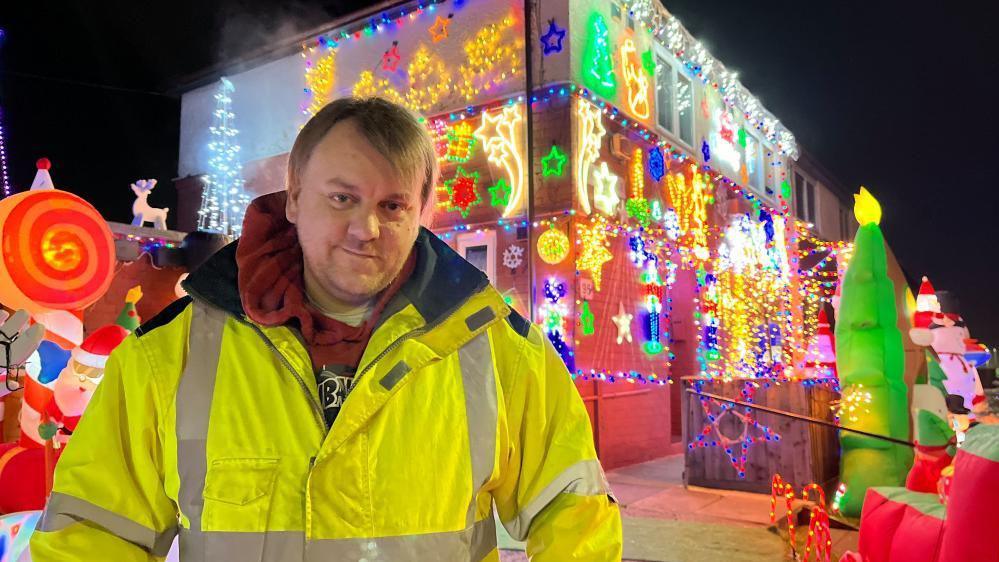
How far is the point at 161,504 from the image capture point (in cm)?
153

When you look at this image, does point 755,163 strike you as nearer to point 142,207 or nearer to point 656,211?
point 656,211

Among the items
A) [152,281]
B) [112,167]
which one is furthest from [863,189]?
[112,167]

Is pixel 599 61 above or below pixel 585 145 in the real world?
above

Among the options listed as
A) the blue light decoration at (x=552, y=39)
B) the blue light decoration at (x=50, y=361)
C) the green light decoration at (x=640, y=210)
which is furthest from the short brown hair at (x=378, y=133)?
the green light decoration at (x=640, y=210)

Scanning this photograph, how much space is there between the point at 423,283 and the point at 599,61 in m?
9.25

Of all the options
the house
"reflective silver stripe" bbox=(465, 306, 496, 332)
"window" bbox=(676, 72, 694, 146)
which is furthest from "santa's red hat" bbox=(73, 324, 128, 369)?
"window" bbox=(676, 72, 694, 146)

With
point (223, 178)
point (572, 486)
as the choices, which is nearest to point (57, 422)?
point (572, 486)

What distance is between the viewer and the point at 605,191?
399 inches

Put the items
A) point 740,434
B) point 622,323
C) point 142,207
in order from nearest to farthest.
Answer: point 740,434, point 622,323, point 142,207

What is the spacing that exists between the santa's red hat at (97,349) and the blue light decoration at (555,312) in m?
5.86

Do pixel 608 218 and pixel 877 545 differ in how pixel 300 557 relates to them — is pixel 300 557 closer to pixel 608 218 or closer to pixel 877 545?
pixel 877 545

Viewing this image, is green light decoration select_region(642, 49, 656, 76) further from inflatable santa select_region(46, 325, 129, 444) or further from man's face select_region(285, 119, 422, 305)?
man's face select_region(285, 119, 422, 305)

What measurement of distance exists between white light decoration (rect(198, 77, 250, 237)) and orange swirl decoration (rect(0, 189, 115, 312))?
9088mm

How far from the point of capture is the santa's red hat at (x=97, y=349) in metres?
4.11
